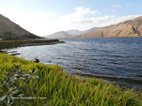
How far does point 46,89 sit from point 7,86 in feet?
8.29

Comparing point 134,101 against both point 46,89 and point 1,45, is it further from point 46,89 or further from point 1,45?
point 1,45

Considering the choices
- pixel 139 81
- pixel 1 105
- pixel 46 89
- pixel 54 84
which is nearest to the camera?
pixel 1 105

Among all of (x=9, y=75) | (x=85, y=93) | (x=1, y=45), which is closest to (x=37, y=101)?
(x=9, y=75)

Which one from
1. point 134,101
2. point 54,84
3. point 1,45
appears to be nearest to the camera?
point 54,84

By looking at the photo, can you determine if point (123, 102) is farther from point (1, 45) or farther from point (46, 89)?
point (1, 45)

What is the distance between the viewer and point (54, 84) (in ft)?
22.6

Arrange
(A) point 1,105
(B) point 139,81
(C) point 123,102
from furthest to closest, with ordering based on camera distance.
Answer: (B) point 139,81, (C) point 123,102, (A) point 1,105

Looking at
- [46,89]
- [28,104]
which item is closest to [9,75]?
[28,104]

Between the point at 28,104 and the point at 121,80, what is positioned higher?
the point at 28,104

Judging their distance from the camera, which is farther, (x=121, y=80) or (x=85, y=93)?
(x=121, y=80)

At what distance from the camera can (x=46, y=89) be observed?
6.38 meters

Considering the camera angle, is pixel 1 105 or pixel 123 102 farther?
pixel 123 102

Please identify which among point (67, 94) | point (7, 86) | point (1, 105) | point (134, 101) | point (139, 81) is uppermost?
point (7, 86)

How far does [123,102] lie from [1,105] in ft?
15.1
